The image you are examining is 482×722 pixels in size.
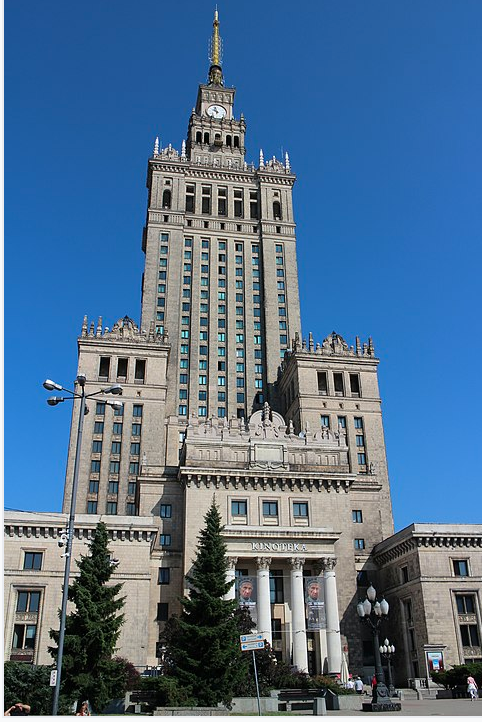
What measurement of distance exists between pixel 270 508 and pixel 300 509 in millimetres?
2908

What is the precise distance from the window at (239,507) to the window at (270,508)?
180 cm

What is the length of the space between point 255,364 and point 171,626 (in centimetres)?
4925

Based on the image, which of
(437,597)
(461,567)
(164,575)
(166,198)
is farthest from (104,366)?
(461,567)

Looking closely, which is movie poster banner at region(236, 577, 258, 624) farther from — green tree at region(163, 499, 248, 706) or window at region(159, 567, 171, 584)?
green tree at region(163, 499, 248, 706)

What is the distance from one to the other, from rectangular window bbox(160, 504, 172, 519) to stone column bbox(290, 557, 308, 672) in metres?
13.5

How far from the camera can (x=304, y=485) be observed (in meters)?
62.2

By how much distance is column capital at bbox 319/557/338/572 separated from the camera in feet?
190

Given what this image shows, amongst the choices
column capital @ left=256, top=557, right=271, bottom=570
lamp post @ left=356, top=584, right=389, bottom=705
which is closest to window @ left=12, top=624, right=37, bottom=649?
column capital @ left=256, top=557, right=271, bottom=570

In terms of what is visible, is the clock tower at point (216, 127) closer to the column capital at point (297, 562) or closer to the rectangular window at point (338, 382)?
the rectangular window at point (338, 382)

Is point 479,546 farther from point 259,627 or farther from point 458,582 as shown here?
point 259,627

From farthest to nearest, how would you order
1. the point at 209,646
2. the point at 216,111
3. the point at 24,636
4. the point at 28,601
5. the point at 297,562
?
the point at 216,111, the point at 297,562, the point at 28,601, the point at 24,636, the point at 209,646

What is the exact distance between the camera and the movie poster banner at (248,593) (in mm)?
54875

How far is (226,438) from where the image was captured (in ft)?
208

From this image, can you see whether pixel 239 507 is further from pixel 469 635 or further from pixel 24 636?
pixel 469 635
